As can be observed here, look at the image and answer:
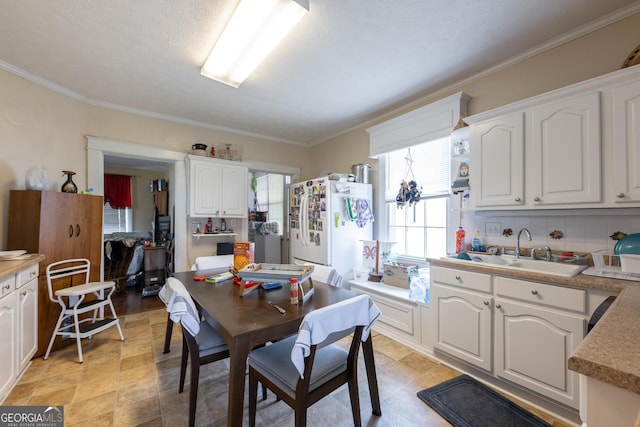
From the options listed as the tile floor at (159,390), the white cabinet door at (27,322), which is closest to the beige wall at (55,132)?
the white cabinet door at (27,322)

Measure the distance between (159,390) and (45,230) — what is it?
71.3 inches

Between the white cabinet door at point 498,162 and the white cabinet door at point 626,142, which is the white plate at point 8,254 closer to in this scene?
the white cabinet door at point 498,162

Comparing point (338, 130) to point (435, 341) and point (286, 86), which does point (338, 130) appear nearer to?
point (286, 86)

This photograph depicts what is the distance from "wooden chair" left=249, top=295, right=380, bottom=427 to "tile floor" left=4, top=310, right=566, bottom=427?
1.11 feet

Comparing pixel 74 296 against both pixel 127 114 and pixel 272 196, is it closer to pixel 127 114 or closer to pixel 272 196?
pixel 127 114

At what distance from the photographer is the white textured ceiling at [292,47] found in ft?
5.75

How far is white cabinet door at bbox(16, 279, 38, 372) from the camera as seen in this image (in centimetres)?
198

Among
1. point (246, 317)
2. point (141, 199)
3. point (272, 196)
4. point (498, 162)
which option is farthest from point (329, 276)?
point (141, 199)

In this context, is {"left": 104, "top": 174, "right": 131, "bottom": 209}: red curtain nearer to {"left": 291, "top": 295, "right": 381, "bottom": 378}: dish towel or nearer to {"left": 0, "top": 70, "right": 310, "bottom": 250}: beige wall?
{"left": 0, "top": 70, "right": 310, "bottom": 250}: beige wall

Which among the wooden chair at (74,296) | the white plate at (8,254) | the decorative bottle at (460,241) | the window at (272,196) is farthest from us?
the window at (272,196)

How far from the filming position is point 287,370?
4.54 ft

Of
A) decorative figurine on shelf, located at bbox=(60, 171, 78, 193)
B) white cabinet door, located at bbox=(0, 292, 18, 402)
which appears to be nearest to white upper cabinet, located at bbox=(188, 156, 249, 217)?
decorative figurine on shelf, located at bbox=(60, 171, 78, 193)

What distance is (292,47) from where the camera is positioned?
2.12 m

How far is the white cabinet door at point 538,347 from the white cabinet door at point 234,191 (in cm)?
325
